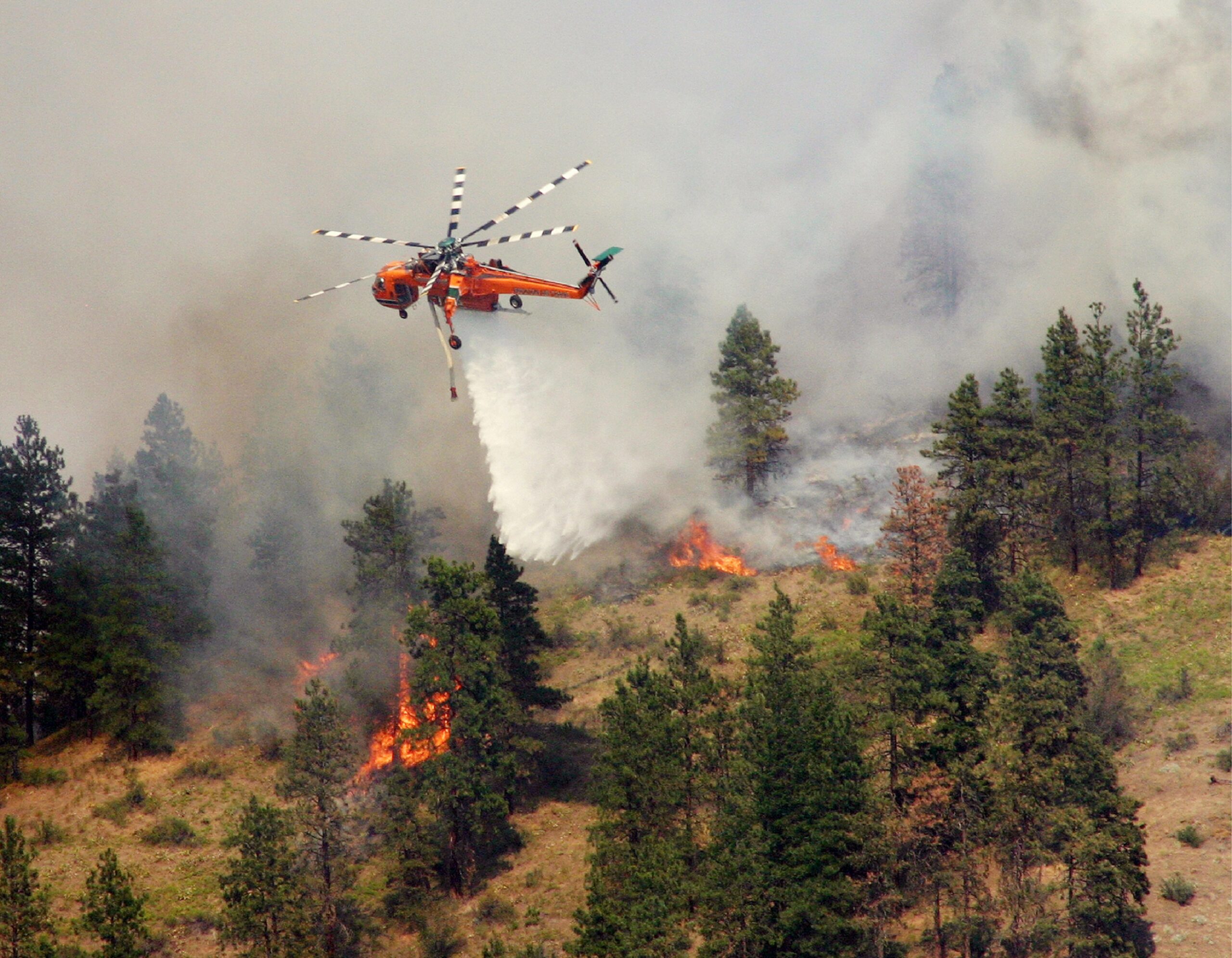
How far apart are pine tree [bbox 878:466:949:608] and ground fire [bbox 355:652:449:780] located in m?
22.6

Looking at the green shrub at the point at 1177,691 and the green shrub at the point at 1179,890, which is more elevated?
the green shrub at the point at 1177,691

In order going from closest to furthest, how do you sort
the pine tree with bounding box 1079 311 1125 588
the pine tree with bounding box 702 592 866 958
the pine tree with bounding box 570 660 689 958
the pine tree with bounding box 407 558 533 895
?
1. the pine tree with bounding box 570 660 689 958
2. the pine tree with bounding box 702 592 866 958
3. the pine tree with bounding box 407 558 533 895
4. the pine tree with bounding box 1079 311 1125 588

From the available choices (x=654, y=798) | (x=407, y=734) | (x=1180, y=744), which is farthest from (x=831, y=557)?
(x=407, y=734)

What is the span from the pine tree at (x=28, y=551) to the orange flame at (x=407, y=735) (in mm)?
17427

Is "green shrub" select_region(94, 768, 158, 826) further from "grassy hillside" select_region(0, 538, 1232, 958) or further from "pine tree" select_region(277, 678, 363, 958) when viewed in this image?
"pine tree" select_region(277, 678, 363, 958)

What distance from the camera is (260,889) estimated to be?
174 ft

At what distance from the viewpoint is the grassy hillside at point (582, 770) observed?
60.5m

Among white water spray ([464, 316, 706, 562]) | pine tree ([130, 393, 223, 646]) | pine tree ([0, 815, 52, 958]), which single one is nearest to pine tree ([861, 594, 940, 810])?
white water spray ([464, 316, 706, 562])

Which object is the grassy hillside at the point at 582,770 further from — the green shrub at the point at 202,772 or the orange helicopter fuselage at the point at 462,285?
the orange helicopter fuselage at the point at 462,285

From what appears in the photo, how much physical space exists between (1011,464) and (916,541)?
23.1ft

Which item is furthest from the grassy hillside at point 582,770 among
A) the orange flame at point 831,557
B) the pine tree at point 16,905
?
the pine tree at point 16,905

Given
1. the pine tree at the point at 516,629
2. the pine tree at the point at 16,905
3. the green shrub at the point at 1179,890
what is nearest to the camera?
the pine tree at the point at 16,905

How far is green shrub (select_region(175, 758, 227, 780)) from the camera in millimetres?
73250

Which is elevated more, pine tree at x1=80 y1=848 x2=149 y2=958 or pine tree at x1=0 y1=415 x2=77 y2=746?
pine tree at x1=0 y1=415 x2=77 y2=746
